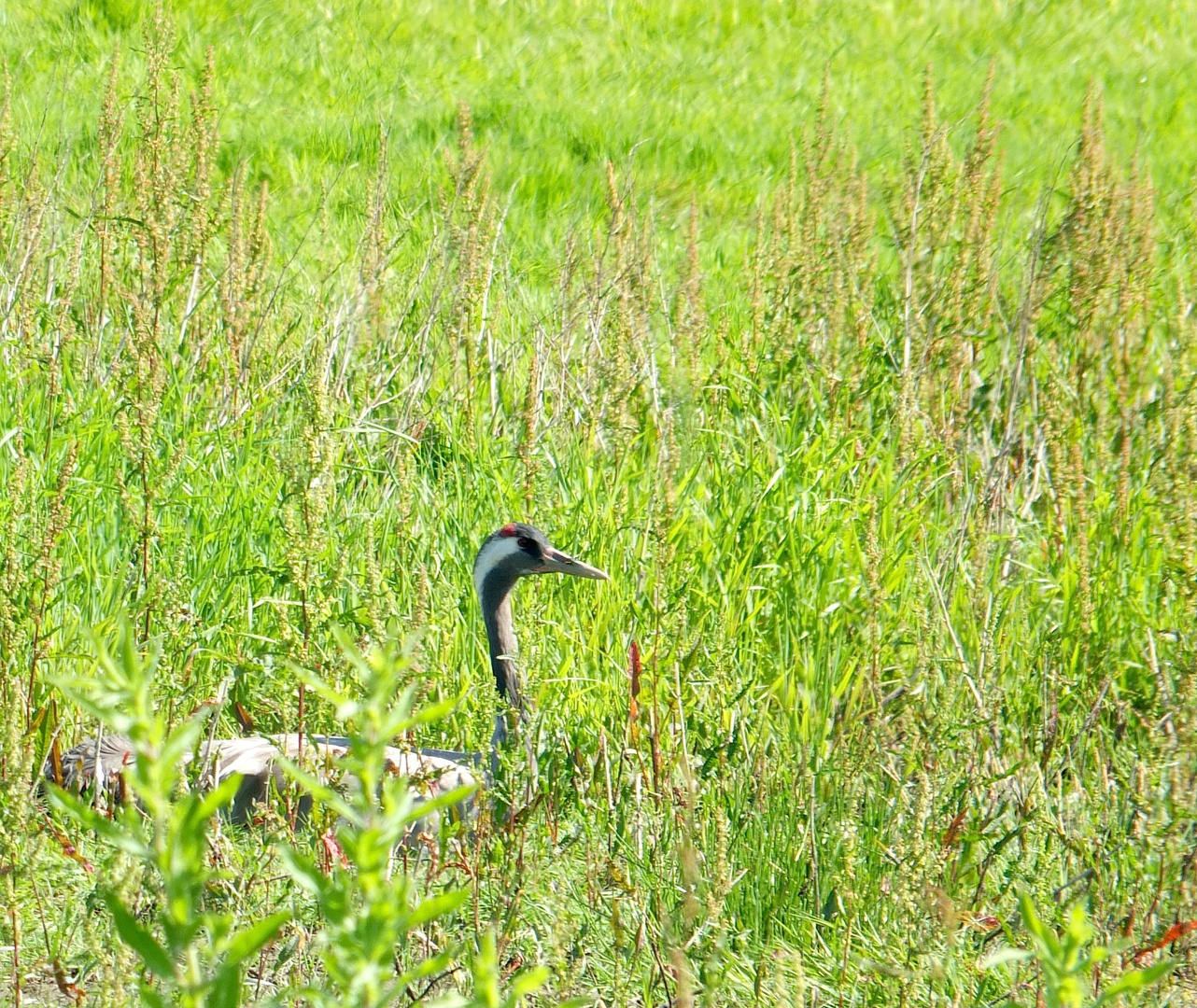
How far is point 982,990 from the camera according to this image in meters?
2.65

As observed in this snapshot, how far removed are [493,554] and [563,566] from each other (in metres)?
0.19

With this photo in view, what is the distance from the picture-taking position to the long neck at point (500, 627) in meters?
3.96

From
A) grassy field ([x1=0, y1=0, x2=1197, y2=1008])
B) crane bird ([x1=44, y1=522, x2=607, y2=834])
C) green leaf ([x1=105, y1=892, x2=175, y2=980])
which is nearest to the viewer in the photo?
green leaf ([x1=105, y1=892, x2=175, y2=980])

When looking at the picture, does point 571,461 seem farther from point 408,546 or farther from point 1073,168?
point 1073,168

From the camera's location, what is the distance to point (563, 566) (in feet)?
13.1

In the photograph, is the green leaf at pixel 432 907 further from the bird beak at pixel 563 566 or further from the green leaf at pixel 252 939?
the bird beak at pixel 563 566

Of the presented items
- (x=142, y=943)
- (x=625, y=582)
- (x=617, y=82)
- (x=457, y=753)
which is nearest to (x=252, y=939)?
(x=142, y=943)

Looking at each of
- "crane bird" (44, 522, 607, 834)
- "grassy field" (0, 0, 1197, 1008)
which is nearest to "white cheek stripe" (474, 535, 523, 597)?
"crane bird" (44, 522, 607, 834)

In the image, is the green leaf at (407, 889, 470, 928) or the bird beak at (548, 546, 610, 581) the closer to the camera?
the green leaf at (407, 889, 470, 928)

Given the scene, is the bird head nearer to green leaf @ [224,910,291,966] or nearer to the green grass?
green leaf @ [224,910,291,966]

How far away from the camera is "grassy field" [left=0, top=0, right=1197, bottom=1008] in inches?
102

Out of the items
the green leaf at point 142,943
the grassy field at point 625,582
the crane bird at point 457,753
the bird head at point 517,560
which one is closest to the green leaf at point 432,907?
the grassy field at point 625,582

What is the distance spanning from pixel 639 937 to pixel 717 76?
31.0 feet

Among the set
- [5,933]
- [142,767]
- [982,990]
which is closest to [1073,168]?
[982,990]
